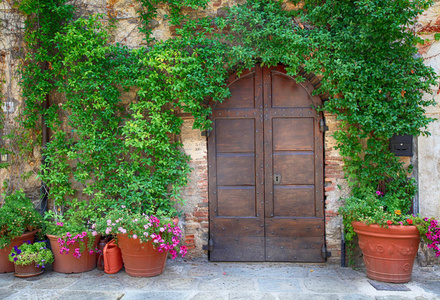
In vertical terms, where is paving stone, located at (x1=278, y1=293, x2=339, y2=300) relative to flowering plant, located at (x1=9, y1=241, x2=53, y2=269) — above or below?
below

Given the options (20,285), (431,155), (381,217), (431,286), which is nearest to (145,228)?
(20,285)

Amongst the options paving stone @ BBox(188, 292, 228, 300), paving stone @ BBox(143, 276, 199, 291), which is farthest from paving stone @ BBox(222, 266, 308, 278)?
paving stone @ BBox(188, 292, 228, 300)

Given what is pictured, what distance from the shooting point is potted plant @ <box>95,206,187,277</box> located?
3.87m

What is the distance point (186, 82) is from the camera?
421 cm

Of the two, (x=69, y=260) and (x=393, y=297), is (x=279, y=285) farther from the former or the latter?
(x=69, y=260)

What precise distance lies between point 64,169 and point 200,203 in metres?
1.82

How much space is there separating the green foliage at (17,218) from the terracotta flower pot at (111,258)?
0.98 meters

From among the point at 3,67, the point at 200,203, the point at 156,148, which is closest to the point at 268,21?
the point at 156,148

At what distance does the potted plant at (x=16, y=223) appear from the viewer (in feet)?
13.3

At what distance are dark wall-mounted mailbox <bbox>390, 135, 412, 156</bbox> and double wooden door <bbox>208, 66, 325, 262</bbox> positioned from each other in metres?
0.84

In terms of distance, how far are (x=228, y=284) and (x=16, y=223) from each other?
248 cm

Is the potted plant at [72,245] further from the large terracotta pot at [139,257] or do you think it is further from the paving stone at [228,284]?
the paving stone at [228,284]

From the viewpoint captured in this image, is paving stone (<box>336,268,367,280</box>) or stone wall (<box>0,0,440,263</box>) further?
stone wall (<box>0,0,440,263</box>)

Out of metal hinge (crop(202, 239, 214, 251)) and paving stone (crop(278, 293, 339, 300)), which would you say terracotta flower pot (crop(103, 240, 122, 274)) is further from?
paving stone (crop(278, 293, 339, 300))
